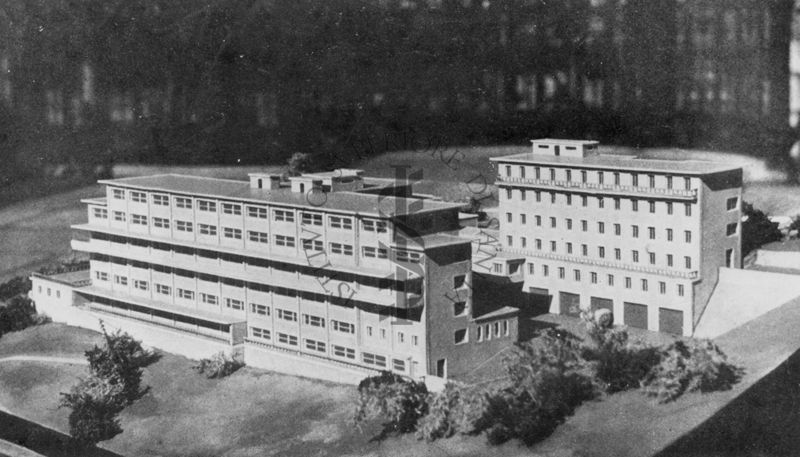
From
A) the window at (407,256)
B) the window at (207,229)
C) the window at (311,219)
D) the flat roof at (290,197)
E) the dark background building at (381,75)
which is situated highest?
the dark background building at (381,75)

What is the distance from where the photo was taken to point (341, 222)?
95.8 feet

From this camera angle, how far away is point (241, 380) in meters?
30.7

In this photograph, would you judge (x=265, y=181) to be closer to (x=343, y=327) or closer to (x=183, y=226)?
(x=183, y=226)

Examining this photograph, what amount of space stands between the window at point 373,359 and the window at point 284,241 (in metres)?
4.41

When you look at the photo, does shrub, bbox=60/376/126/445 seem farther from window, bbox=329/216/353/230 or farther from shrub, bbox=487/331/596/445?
shrub, bbox=487/331/596/445

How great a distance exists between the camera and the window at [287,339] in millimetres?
30906

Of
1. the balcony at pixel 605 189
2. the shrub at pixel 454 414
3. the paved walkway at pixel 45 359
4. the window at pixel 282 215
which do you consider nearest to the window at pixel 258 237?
the window at pixel 282 215

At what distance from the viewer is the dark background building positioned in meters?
39.6

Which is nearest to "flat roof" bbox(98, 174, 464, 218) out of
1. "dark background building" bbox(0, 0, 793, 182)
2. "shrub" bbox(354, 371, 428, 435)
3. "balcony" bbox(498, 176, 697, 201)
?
"balcony" bbox(498, 176, 697, 201)

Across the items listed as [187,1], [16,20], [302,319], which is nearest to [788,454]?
[302,319]

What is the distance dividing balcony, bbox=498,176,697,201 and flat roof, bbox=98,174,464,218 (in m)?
4.62

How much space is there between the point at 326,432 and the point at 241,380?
526 centimetres

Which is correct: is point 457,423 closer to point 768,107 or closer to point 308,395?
point 308,395

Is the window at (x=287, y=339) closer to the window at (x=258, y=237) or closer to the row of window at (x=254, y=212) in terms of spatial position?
the window at (x=258, y=237)
